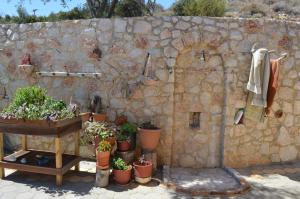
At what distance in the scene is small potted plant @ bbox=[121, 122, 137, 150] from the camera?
6297 millimetres

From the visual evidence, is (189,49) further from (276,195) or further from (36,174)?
(36,174)

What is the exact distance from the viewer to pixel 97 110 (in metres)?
6.70

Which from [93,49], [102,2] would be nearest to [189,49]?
[93,49]

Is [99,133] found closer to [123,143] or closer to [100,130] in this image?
[100,130]

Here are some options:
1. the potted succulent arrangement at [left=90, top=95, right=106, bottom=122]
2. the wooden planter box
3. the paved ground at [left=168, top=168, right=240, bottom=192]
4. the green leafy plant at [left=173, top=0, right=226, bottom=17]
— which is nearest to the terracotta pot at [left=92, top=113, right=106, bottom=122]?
the potted succulent arrangement at [left=90, top=95, right=106, bottom=122]

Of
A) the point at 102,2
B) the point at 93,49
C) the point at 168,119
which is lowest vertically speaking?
the point at 168,119

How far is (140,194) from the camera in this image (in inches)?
210

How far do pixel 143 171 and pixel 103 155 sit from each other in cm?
76

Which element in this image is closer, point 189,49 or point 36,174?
point 36,174

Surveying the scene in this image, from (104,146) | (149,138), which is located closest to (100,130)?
(104,146)

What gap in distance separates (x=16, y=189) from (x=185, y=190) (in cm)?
277

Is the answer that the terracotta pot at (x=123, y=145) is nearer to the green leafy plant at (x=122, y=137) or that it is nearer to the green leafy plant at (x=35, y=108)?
the green leafy plant at (x=122, y=137)

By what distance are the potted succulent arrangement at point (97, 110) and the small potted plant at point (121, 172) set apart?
1116mm

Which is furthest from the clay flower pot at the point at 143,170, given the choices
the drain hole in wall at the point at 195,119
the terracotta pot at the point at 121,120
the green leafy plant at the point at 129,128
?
the drain hole in wall at the point at 195,119
